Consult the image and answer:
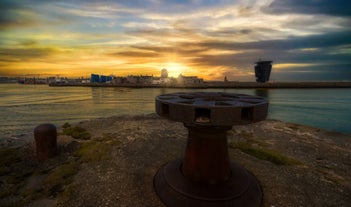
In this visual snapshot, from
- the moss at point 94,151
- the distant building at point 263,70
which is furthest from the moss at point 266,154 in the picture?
the distant building at point 263,70

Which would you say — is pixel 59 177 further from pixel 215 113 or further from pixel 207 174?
pixel 215 113

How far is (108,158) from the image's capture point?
6.04 metres

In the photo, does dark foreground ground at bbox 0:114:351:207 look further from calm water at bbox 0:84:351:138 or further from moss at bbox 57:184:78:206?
calm water at bbox 0:84:351:138

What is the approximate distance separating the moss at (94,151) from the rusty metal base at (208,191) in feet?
8.85

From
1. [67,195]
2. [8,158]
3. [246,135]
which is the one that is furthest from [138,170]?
[246,135]

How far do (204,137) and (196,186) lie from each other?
1.09m

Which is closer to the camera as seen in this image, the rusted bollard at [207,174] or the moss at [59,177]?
the rusted bollard at [207,174]

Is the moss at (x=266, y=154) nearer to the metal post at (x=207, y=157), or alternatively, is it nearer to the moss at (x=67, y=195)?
the metal post at (x=207, y=157)

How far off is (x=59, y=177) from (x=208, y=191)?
398 centimetres

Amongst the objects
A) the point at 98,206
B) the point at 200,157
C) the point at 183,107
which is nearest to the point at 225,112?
the point at 183,107

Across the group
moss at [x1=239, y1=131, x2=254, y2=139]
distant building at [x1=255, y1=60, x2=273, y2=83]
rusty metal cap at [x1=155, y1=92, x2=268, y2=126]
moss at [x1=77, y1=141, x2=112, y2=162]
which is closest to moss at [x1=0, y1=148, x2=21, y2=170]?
moss at [x1=77, y1=141, x2=112, y2=162]

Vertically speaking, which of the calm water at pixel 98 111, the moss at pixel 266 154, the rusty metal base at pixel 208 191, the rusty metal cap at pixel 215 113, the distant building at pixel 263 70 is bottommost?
the calm water at pixel 98 111

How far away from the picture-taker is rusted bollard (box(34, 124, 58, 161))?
5965 millimetres

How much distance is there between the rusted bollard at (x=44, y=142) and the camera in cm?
596
